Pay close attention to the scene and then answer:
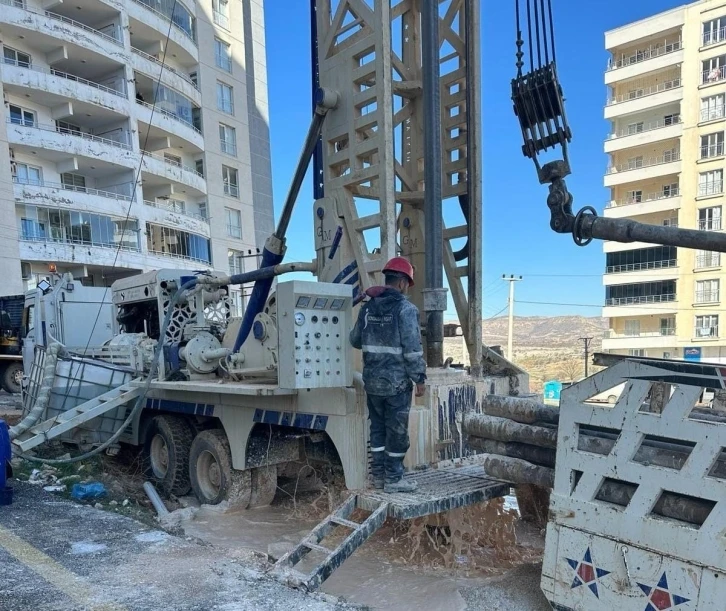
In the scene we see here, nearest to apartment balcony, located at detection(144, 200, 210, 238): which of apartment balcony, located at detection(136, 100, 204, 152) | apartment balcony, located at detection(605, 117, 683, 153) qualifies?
apartment balcony, located at detection(136, 100, 204, 152)

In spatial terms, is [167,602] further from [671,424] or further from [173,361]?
[173,361]

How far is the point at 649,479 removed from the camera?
10.3 feet

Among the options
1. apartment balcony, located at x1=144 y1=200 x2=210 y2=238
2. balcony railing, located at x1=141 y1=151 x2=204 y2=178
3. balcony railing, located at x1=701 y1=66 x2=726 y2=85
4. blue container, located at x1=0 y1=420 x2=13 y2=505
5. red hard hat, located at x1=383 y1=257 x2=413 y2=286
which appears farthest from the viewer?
balcony railing, located at x1=701 y1=66 x2=726 y2=85

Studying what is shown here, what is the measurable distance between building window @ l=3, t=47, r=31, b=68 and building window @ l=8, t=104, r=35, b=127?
1.71 m

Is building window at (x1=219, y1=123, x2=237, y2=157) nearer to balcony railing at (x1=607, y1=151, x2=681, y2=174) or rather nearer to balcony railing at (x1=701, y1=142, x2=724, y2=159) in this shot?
balcony railing at (x1=607, y1=151, x2=681, y2=174)

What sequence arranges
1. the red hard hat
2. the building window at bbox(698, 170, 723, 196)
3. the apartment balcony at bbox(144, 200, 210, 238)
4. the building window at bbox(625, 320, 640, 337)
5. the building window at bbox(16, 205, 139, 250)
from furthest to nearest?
the building window at bbox(625, 320, 640, 337) < the building window at bbox(698, 170, 723, 196) < the apartment balcony at bbox(144, 200, 210, 238) < the building window at bbox(16, 205, 139, 250) < the red hard hat

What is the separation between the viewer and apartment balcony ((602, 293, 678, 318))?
37781mm

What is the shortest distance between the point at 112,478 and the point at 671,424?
6.42 meters

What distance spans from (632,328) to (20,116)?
118 ft

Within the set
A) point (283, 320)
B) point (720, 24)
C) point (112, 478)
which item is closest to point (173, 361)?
point (112, 478)

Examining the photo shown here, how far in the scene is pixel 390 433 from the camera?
4.45m

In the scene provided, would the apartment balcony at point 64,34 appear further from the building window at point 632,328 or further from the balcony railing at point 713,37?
the building window at point 632,328

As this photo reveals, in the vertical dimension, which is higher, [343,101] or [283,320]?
[343,101]

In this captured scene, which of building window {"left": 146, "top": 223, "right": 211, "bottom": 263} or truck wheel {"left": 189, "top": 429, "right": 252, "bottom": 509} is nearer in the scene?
truck wheel {"left": 189, "top": 429, "right": 252, "bottom": 509}
